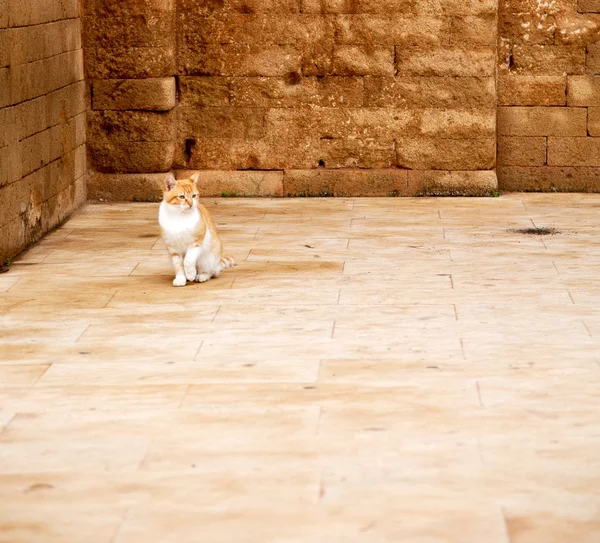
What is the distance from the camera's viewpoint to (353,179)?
9.31 metres

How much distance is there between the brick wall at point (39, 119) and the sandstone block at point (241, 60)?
0.97 m

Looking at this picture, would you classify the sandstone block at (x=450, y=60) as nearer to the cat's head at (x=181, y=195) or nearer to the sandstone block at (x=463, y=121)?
the sandstone block at (x=463, y=121)

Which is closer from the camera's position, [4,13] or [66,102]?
[4,13]

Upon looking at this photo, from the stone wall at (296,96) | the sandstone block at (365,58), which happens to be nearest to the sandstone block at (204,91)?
the stone wall at (296,96)

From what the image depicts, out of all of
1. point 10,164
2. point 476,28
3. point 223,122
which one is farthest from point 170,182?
point 476,28

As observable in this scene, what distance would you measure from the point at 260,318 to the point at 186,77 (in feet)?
14.7

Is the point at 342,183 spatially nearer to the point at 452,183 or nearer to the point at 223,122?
the point at 452,183

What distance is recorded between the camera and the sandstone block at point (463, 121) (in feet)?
30.2

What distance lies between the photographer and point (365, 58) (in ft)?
30.0

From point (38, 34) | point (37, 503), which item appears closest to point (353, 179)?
point (38, 34)

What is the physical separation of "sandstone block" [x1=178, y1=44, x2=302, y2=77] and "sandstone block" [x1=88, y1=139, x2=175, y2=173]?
73 centimetres

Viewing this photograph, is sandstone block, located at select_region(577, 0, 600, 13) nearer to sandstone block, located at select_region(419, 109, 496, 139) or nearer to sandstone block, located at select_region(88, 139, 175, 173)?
sandstone block, located at select_region(419, 109, 496, 139)

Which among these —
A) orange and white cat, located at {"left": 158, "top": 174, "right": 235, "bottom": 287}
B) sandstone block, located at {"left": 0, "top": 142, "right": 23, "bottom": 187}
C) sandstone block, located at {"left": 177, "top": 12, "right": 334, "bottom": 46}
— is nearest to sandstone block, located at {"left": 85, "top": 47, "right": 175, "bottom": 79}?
sandstone block, located at {"left": 177, "top": 12, "right": 334, "bottom": 46}

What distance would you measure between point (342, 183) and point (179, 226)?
360 centimetres
